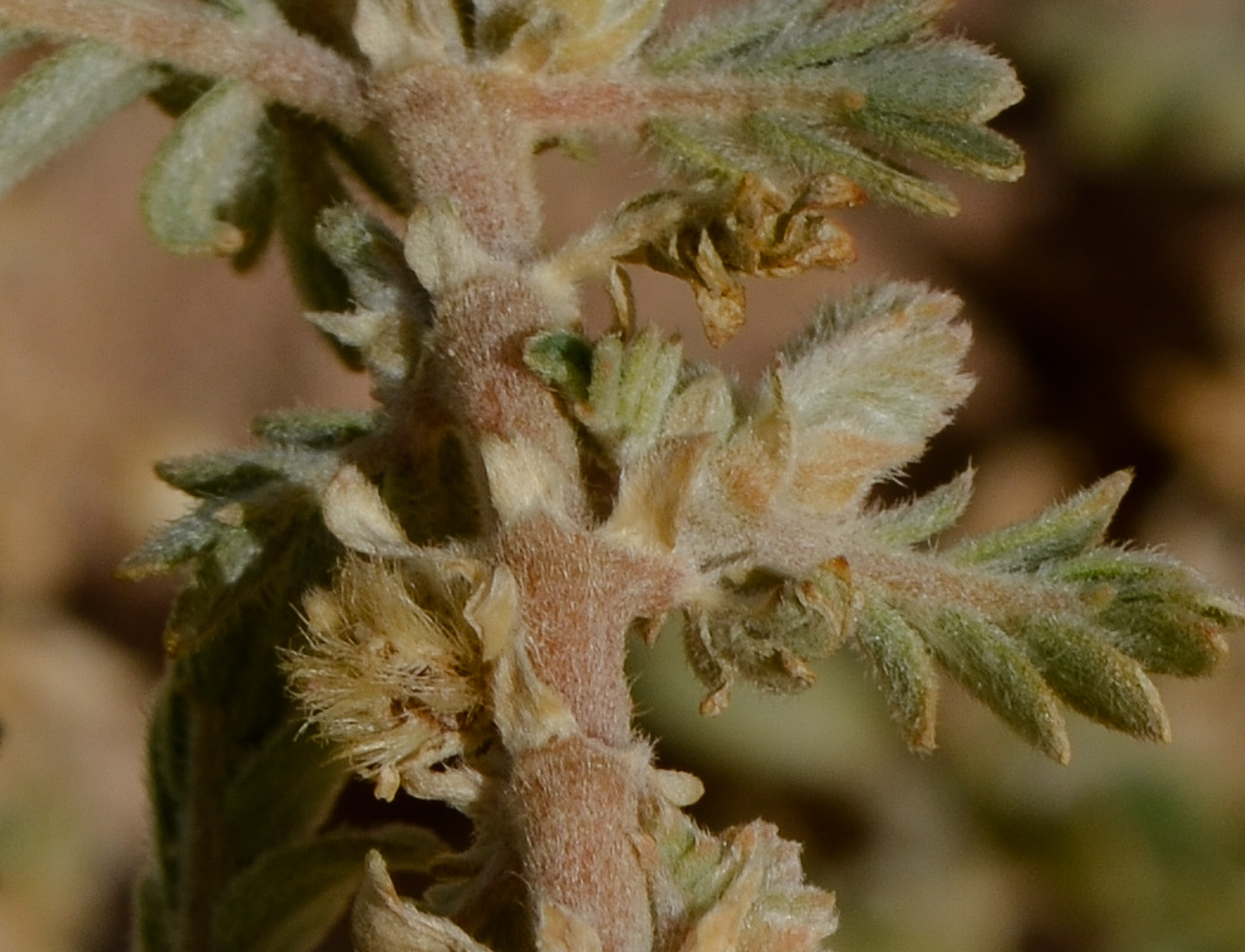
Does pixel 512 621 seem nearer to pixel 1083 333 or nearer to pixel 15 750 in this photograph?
pixel 15 750

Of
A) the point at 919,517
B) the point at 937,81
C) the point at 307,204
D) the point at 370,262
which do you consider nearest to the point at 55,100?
the point at 307,204

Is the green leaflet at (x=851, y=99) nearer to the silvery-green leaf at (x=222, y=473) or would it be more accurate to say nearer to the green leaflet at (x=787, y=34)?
the green leaflet at (x=787, y=34)

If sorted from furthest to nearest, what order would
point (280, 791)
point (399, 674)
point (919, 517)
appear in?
1. point (280, 791)
2. point (919, 517)
3. point (399, 674)

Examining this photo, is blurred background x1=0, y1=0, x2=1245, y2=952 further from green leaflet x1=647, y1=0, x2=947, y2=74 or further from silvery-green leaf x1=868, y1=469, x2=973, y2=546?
silvery-green leaf x1=868, y1=469, x2=973, y2=546

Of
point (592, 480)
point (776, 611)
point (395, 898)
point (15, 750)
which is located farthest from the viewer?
point (15, 750)

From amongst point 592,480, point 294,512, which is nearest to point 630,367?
point 592,480

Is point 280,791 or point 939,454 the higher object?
point 280,791

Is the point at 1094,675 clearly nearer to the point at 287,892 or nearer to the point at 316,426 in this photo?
the point at 316,426

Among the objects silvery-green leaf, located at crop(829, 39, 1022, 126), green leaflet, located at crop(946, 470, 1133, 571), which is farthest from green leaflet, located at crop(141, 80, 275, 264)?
green leaflet, located at crop(946, 470, 1133, 571)
